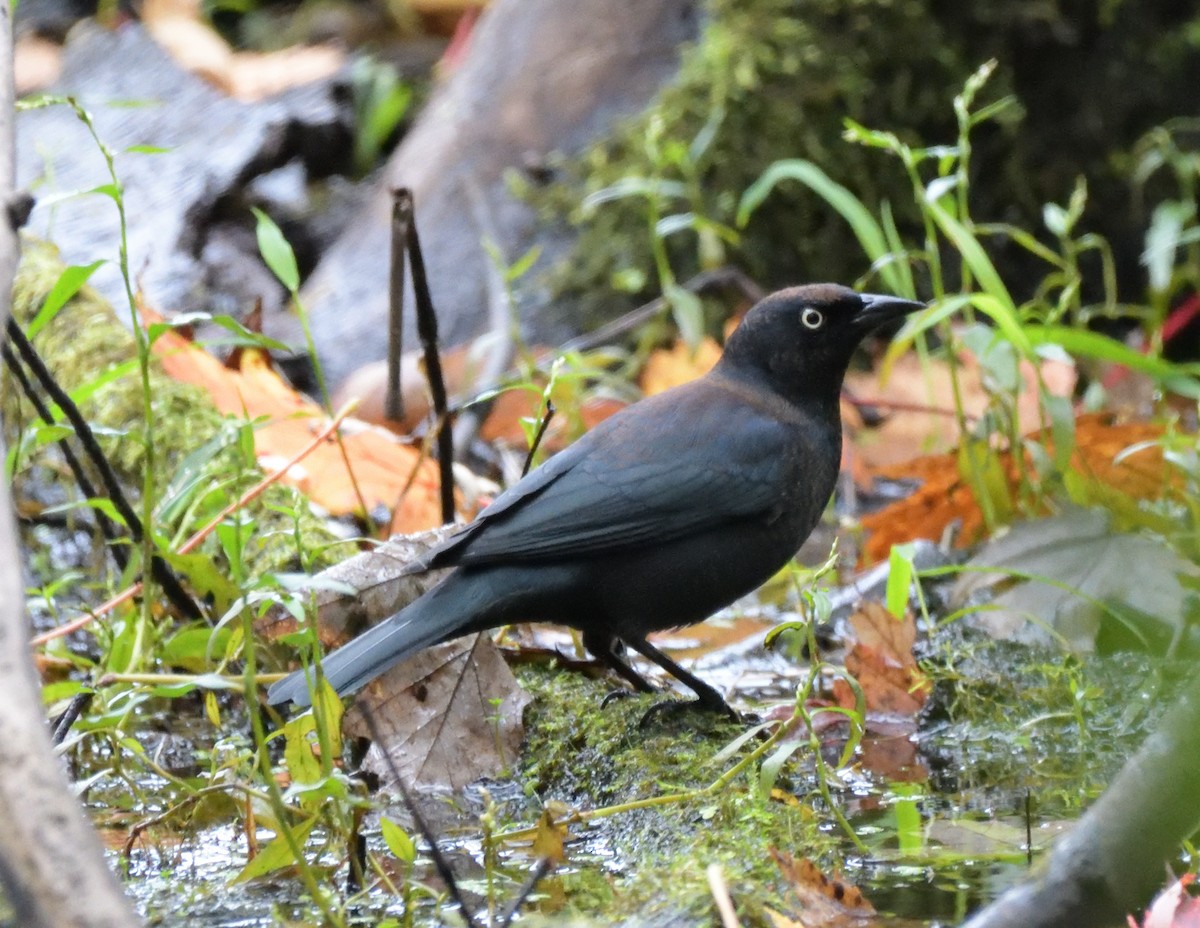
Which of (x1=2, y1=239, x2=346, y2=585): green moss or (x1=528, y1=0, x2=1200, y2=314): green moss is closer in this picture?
(x1=2, y1=239, x2=346, y2=585): green moss

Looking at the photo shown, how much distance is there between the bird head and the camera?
13.3ft

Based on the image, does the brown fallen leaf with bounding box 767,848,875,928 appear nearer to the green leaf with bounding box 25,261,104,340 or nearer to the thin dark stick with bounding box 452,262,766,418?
the green leaf with bounding box 25,261,104,340

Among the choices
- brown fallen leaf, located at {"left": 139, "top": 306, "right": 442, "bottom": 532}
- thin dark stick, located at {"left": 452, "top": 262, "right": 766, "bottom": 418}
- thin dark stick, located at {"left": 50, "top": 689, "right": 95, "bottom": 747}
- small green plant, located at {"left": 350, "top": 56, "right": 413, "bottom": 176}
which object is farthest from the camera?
small green plant, located at {"left": 350, "top": 56, "right": 413, "bottom": 176}

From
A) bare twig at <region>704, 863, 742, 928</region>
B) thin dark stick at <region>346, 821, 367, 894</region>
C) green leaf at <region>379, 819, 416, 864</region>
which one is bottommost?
bare twig at <region>704, 863, 742, 928</region>

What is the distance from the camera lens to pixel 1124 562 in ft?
12.9

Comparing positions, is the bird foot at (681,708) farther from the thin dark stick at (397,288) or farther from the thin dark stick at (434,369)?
the thin dark stick at (397,288)

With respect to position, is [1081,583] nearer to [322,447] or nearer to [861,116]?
[322,447]

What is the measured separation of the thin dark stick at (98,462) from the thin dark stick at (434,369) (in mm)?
743

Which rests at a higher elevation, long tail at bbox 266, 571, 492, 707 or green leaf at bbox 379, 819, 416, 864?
green leaf at bbox 379, 819, 416, 864

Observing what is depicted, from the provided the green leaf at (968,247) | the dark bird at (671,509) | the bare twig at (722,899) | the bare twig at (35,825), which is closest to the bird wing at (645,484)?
the dark bird at (671,509)

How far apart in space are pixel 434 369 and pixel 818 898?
2.19 meters

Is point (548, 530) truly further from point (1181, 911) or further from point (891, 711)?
point (1181, 911)

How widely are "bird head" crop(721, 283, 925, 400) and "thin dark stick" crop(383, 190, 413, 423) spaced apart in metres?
0.97

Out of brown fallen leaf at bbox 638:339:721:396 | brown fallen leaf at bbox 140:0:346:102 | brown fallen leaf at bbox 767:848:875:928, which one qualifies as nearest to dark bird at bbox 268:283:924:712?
brown fallen leaf at bbox 767:848:875:928
